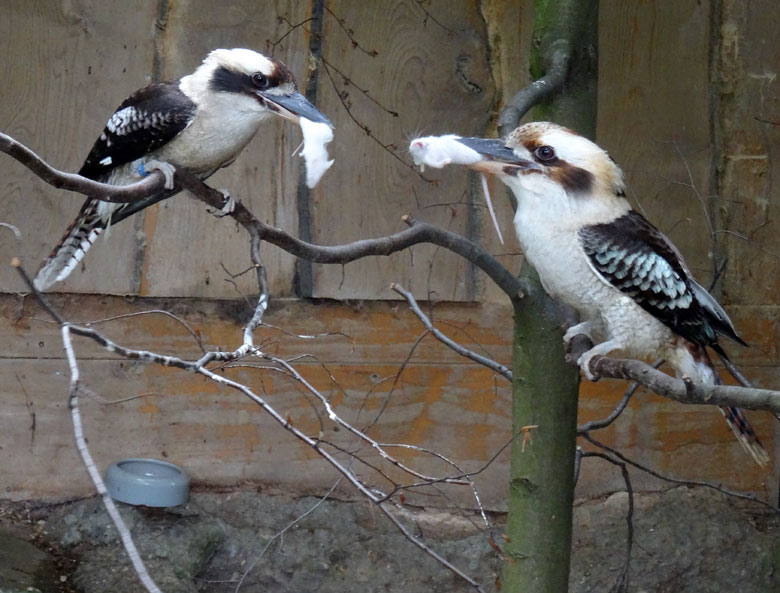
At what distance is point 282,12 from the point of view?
2.83 metres

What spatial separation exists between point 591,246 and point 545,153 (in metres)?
0.21

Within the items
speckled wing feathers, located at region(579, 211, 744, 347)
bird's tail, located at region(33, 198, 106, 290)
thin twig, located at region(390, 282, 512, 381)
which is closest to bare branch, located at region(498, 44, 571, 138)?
speckled wing feathers, located at region(579, 211, 744, 347)

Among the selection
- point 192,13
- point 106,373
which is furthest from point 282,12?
point 106,373

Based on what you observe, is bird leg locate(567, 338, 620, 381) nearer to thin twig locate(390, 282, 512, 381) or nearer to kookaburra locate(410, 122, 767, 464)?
kookaburra locate(410, 122, 767, 464)

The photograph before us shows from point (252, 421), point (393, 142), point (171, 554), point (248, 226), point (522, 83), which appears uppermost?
point (522, 83)

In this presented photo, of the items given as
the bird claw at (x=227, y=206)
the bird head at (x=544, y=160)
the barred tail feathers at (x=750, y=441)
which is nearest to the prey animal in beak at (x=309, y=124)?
the bird claw at (x=227, y=206)

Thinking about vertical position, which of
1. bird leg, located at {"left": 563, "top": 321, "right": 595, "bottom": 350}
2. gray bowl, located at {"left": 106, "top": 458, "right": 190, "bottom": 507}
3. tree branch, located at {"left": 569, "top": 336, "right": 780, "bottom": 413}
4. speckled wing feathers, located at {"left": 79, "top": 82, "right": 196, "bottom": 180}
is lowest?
gray bowl, located at {"left": 106, "top": 458, "right": 190, "bottom": 507}

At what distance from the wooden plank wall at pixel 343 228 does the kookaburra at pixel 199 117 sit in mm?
516

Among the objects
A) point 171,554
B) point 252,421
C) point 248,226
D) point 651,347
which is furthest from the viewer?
point 252,421

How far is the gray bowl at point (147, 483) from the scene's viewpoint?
8.92 ft

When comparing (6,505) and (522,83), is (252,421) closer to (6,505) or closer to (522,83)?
(6,505)

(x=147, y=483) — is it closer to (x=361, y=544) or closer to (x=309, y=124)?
(x=361, y=544)

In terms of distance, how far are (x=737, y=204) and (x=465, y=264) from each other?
0.83 meters

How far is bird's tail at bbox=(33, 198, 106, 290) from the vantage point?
7.79ft
